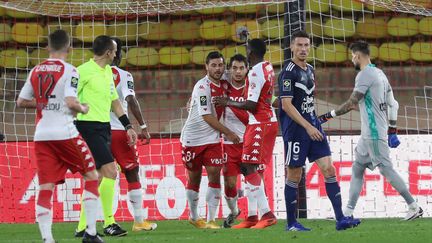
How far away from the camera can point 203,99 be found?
1076cm

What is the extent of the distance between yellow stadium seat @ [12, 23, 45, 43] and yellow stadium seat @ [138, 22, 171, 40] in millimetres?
1683

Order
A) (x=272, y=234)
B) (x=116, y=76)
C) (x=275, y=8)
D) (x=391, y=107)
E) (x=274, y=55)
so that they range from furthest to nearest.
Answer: (x=275, y=8)
(x=274, y=55)
(x=391, y=107)
(x=116, y=76)
(x=272, y=234)

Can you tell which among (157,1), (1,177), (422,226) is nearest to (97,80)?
(422,226)

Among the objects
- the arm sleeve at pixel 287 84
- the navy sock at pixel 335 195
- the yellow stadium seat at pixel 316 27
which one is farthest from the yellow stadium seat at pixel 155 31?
the navy sock at pixel 335 195

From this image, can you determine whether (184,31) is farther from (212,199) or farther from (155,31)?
(212,199)

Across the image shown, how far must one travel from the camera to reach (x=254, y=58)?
406 inches

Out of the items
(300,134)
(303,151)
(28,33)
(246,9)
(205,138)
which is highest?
(246,9)

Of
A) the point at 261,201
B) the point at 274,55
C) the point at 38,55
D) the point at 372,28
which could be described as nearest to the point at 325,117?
the point at 261,201

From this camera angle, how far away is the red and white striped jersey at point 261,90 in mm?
10078

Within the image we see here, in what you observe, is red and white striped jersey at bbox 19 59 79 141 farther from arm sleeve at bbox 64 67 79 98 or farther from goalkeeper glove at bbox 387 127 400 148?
goalkeeper glove at bbox 387 127 400 148

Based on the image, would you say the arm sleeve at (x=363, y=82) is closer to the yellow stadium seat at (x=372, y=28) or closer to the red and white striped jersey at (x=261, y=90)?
the red and white striped jersey at (x=261, y=90)

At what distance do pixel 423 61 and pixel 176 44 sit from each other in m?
4.16

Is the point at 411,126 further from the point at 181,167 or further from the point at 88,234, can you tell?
the point at 88,234

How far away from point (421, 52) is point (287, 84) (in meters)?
8.74
